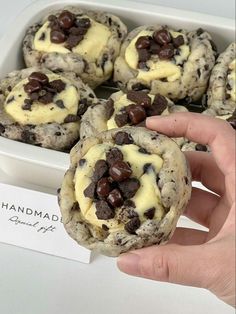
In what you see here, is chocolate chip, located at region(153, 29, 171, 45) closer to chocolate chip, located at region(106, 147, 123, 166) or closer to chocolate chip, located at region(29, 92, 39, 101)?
chocolate chip, located at region(29, 92, 39, 101)

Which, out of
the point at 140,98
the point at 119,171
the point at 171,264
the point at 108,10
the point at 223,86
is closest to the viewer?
the point at 171,264

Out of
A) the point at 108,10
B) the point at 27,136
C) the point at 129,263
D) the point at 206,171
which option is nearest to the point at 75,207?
the point at 129,263

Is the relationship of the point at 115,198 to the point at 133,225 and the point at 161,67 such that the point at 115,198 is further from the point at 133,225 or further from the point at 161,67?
the point at 161,67

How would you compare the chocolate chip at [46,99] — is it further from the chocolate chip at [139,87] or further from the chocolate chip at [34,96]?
the chocolate chip at [139,87]

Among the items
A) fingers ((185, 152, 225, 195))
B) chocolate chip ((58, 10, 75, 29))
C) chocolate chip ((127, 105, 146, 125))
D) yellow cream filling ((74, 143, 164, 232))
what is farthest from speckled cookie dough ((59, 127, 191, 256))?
chocolate chip ((58, 10, 75, 29))

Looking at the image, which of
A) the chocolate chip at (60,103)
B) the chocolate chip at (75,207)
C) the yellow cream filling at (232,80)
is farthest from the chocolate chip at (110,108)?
the chocolate chip at (75,207)

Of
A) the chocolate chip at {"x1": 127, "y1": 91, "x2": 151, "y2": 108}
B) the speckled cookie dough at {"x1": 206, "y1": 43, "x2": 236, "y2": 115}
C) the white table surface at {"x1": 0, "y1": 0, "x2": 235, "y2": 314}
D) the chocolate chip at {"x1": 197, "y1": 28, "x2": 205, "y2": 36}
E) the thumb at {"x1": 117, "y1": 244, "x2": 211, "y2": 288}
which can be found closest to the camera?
the thumb at {"x1": 117, "y1": 244, "x2": 211, "y2": 288}
